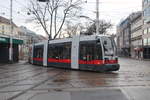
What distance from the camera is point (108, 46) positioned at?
48.5ft

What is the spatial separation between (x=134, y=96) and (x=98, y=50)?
8.07m

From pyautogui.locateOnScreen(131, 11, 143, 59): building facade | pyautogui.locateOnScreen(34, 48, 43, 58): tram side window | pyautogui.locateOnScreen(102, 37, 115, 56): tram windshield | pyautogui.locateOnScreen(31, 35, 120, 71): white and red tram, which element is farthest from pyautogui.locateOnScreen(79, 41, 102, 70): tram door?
pyautogui.locateOnScreen(131, 11, 143, 59): building facade

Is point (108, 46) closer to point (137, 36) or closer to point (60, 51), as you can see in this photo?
point (60, 51)

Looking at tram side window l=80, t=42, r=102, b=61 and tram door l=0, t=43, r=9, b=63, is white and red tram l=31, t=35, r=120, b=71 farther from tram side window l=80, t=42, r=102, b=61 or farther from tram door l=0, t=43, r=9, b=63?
tram door l=0, t=43, r=9, b=63

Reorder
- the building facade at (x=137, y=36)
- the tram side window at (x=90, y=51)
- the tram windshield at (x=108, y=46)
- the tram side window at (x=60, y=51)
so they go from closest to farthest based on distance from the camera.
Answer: the tram windshield at (x=108, y=46) → the tram side window at (x=90, y=51) → the tram side window at (x=60, y=51) → the building facade at (x=137, y=36)

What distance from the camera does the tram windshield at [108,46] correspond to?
14609mm

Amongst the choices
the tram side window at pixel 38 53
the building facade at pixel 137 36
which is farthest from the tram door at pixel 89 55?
the building facade at pixel 137 36

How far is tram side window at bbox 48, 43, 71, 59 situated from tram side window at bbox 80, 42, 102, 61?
1883 mm

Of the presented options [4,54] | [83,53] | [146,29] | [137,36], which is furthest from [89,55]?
[137,36]

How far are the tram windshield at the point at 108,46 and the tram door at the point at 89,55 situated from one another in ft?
1.51

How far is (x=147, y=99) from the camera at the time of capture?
21.1ft

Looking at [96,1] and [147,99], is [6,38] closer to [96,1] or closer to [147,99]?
[96,1]

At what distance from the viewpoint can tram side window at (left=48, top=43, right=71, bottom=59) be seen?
58.4 ft

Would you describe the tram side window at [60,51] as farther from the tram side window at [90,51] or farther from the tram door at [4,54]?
the tram door at [4,54]
